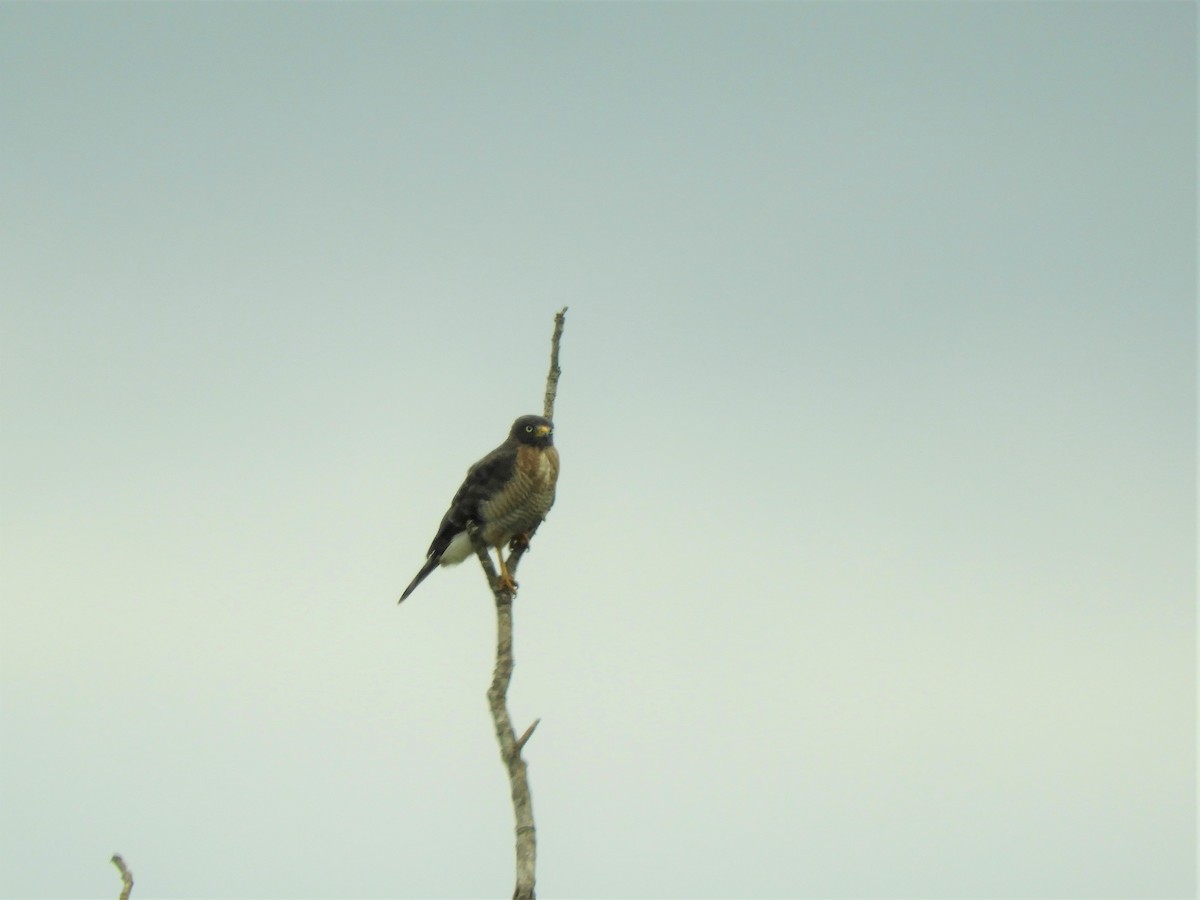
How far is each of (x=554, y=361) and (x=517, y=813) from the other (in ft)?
13.2

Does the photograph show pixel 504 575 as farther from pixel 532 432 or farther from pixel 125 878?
pixel 125 878

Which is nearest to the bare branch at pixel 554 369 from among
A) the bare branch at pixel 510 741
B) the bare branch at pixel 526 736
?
the bare branch at pixel 510 741

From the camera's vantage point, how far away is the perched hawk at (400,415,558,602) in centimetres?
1474

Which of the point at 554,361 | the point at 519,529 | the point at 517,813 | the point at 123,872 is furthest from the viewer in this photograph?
the point at 519,529

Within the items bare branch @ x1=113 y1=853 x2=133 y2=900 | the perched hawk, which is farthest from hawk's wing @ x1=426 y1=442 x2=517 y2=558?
bare branch @ x1=113 y1=853 x2=133 y2=900

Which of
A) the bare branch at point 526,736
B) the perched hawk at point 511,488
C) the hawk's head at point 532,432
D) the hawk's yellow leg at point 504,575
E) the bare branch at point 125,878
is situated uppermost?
the hawk's head at point 532,432

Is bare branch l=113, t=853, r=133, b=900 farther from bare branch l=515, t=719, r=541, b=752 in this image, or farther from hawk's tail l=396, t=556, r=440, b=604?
hawk's tail l=396, t=556, r=440, b=604

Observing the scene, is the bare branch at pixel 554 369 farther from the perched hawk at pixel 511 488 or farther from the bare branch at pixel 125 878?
the bare branch at pixel 125 878

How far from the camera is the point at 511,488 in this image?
14.7 meters

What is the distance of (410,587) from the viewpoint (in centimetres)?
1573

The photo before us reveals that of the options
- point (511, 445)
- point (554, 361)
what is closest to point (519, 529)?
point (511, 445)

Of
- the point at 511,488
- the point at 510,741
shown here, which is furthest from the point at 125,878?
the point at 511,488

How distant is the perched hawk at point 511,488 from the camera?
14.7m

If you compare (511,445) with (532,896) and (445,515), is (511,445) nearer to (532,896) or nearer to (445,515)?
(445,515)
